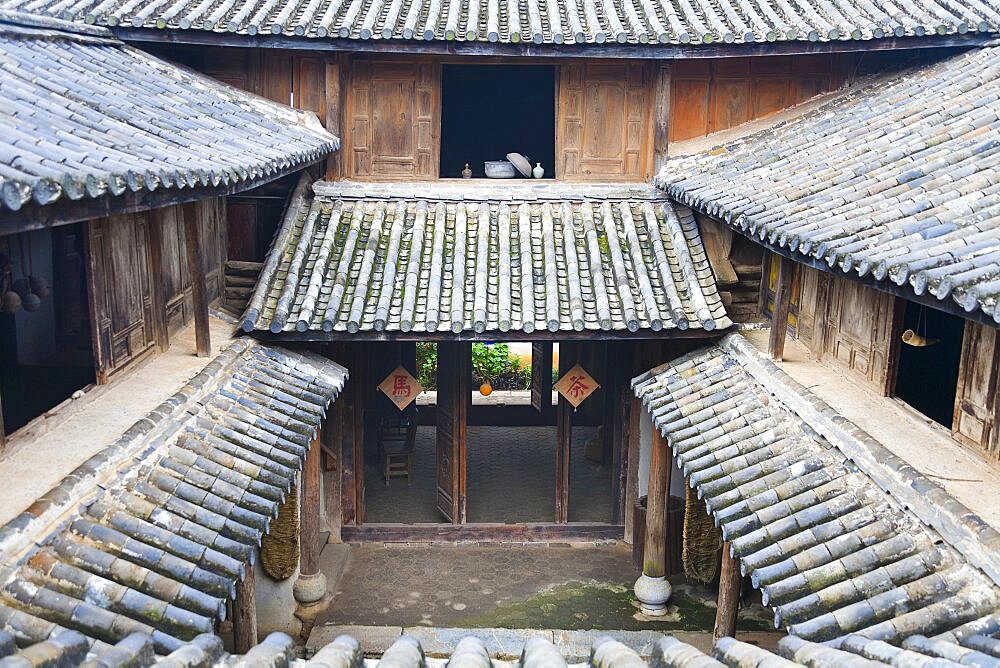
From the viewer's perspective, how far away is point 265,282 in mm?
11094

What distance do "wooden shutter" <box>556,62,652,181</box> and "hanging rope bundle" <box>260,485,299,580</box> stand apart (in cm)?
562

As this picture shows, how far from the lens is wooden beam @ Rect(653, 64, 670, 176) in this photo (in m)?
12.6

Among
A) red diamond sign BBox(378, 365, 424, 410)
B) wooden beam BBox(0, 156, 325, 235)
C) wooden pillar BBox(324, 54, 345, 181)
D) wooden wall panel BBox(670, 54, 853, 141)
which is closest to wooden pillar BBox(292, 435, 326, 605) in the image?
red diamond sign BBox(378, 365, 424, 410)

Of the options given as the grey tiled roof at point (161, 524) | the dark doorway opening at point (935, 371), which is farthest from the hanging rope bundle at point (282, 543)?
the dark doorway opening at point (935, 371)

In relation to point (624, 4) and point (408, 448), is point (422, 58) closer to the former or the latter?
point (624, 4)

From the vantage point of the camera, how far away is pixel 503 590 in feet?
40.2

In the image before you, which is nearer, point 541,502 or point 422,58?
point 422,58

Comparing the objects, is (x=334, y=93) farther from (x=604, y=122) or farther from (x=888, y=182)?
(x=888, y=182)

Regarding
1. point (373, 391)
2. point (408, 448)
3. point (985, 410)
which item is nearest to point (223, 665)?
point (985, 410)

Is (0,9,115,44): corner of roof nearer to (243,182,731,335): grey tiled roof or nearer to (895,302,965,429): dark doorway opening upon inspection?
(243,182,731,335): grey tiled roof

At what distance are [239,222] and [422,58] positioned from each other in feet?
10.5

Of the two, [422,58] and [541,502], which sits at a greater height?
[422,58]

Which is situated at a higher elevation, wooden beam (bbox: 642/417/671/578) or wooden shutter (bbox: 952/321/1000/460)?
wooden shutter (bbox: 952/321/1000/460)

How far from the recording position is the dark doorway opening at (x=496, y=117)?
17.8 metres
